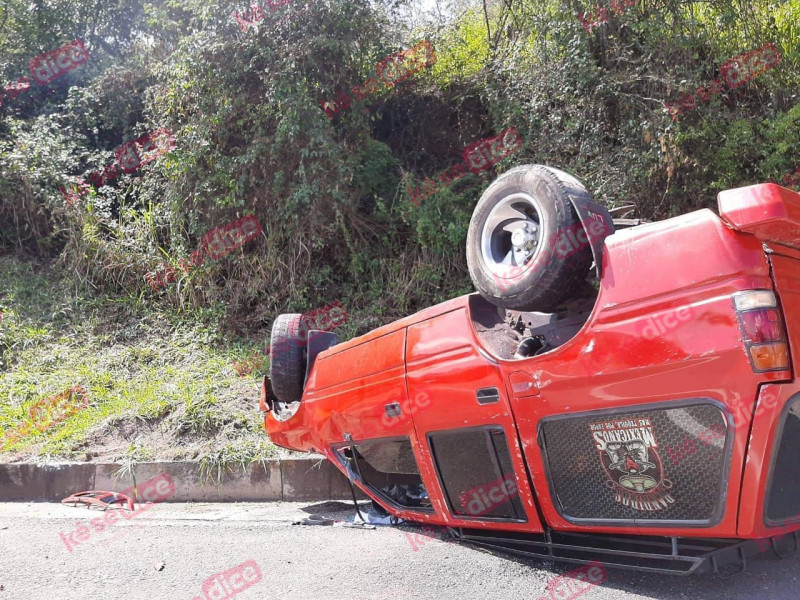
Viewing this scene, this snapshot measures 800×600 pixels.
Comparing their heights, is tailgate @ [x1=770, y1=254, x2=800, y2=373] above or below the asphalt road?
above

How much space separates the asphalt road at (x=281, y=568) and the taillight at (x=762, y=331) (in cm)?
104

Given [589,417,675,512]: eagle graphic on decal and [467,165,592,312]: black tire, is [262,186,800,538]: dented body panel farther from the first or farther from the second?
[467,165,592,312]: black tire

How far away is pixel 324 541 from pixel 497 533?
→ 104 centimetres

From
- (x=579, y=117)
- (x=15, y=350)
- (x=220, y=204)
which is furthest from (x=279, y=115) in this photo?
(x=15, y=350)

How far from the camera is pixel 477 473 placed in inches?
122

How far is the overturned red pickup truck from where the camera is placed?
2.18 m

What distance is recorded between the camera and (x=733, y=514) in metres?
2.25

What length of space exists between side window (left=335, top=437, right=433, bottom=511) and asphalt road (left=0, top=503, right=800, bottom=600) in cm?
19

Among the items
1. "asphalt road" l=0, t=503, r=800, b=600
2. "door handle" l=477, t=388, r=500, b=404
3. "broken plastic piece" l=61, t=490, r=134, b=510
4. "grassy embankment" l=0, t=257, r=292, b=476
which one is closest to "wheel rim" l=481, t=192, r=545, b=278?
"door handle" l=477, t=388, r=500, b=404

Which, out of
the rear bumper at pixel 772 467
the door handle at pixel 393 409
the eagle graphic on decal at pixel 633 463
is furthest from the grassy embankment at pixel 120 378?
the rear bumper at pixel 772 467

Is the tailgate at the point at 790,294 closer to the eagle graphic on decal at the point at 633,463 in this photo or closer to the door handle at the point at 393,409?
the eagle graphic on decal at the point at 633,463

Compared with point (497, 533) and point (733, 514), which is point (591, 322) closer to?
point (733, 514)

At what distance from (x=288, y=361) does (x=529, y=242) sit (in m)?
2.15

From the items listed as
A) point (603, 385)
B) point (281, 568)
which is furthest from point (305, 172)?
point (603, 385)
